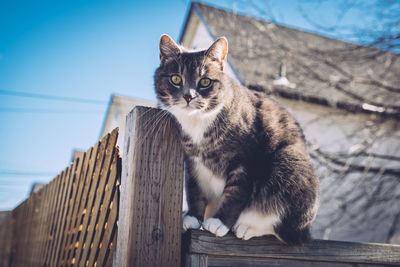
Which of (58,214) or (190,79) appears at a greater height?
(190,79)

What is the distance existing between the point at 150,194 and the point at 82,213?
0.77 m

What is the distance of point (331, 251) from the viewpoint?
151 centimetres

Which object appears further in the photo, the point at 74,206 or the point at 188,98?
the point at 74,206

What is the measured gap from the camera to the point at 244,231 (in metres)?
1.35

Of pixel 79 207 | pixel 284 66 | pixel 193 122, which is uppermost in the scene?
pixel 284 66

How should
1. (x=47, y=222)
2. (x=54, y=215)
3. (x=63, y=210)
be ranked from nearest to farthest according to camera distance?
(x=63, y=210)
(x=54, y=215)
(x=47, y=222)

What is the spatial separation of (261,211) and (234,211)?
0.46 ft

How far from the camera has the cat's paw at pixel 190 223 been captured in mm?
1391

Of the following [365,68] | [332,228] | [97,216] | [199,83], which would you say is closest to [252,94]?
[199,83]

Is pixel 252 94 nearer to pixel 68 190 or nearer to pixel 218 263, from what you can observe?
pixel 218 263

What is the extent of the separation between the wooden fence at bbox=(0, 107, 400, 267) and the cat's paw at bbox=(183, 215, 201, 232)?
12cm

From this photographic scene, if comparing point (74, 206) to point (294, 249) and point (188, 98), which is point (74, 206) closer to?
point (188, 98)

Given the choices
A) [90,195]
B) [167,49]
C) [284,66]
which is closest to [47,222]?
[90,195]

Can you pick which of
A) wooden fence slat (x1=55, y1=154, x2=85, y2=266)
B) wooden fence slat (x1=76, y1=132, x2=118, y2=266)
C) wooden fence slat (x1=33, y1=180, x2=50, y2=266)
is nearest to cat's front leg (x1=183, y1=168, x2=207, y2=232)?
wooden fence slat (x1=76, y1=132, x2=118, y2=266)
